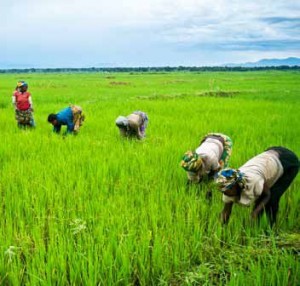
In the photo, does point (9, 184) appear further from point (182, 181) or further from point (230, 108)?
point (230, 108)

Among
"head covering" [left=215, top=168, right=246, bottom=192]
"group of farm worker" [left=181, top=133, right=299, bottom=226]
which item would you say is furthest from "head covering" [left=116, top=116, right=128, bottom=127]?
"head covering" [left=215, top=168, right=246, bottom=192]

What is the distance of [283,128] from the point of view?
691 centimetres

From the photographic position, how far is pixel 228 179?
255cm

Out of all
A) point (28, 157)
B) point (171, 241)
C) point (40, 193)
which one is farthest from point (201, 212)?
point (28, 157)

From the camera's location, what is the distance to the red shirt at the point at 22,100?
6852 millimetres

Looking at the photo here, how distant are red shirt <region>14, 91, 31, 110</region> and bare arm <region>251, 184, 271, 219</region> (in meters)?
5.13

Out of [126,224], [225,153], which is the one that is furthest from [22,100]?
[126,224]

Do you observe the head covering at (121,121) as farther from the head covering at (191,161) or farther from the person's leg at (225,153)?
the head covering at (191,161)

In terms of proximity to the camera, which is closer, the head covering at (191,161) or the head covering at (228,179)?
the head covering at (228,179)

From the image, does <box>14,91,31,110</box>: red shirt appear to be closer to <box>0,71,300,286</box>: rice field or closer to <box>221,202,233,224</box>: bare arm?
<box>0,71,300,286</box>: rice field

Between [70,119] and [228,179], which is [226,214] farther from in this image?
[70,119]

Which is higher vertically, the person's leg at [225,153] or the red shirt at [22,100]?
the red shirt at [22,100]

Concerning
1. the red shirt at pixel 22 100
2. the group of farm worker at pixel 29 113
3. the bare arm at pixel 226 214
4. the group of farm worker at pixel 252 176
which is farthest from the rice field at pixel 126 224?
the red shirt at pixel 22 100

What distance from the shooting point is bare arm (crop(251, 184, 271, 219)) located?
278cm
